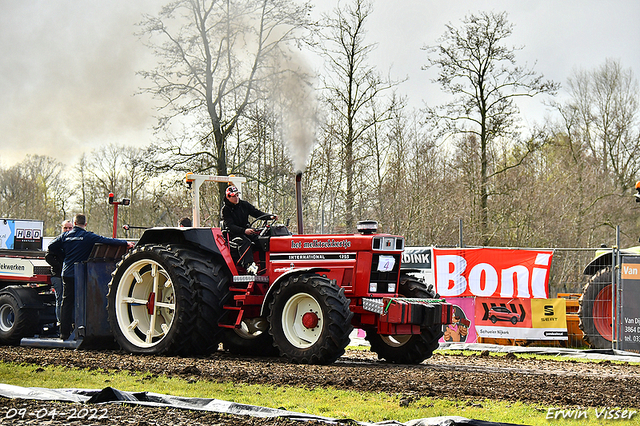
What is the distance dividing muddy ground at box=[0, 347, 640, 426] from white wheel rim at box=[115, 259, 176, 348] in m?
0.44

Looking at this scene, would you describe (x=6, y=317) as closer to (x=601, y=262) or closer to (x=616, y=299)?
(x=616, y=299)

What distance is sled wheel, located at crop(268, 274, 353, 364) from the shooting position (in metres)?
8.34

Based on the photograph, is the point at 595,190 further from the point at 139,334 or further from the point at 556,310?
the point at 139,334

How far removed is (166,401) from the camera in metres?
5.90

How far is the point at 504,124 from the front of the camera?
2505cm

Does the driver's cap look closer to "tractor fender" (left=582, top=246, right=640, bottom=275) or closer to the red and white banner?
the red and white banner

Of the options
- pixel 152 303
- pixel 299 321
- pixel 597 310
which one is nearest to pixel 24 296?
pixel 152 303

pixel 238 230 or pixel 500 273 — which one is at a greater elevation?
pixel 238 230

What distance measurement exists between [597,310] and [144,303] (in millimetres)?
7873

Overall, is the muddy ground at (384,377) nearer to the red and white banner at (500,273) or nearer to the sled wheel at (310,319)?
the sled wheel at (310,319)

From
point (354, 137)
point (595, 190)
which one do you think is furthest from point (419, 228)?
point (595, 190)

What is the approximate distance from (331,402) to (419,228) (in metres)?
18.2

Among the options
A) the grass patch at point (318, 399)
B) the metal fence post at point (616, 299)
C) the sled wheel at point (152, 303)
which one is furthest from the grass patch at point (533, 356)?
the grass patch at point (318, 399)

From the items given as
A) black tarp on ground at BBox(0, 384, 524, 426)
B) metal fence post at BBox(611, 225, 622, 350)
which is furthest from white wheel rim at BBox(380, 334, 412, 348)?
metal fence post at BBox(611, 225, 622, 350)
